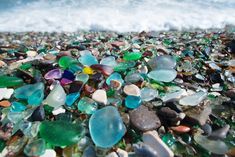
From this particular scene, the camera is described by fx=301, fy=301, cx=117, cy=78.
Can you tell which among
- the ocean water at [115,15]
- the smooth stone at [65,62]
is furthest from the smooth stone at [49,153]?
the ocean water at [115,15]

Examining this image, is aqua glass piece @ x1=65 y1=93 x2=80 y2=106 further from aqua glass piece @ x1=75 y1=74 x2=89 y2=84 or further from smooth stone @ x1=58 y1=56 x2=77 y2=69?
smooth stone @ x1=58 y1=56 x2=77 y2=69

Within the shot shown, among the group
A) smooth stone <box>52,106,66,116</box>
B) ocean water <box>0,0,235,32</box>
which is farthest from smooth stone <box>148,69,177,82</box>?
ocean water <box>0,0,235,32</box>

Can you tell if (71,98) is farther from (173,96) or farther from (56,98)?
(173,96)

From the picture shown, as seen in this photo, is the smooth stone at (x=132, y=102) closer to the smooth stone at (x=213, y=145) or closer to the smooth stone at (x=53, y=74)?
the smooth stone at (x=213, y=145)

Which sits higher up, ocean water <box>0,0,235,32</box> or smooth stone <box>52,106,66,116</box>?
smooth stone <box>52,106,66,116</box>

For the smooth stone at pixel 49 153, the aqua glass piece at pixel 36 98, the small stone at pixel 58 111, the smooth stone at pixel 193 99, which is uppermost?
the smooth stone at pixel 193 99

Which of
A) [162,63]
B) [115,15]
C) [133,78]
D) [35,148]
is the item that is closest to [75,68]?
[133,78]

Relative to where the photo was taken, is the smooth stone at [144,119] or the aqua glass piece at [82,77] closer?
the smooth stone at [144,119]
